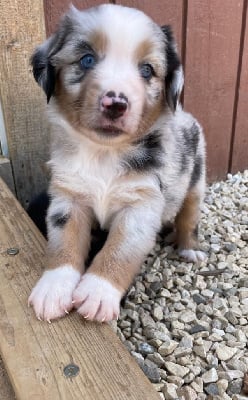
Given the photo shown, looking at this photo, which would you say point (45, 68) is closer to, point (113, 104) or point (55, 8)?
point (113, 104)

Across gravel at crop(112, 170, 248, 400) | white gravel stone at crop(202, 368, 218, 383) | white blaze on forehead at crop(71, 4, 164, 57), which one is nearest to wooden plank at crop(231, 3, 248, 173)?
gravel at crop(112, 170, 248, 400)

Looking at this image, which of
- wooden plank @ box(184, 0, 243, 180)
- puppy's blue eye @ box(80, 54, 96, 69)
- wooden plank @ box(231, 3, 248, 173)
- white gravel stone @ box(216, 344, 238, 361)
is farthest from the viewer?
wooden plank @ box(231, 3, 248, 173)

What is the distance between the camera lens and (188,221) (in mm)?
2990

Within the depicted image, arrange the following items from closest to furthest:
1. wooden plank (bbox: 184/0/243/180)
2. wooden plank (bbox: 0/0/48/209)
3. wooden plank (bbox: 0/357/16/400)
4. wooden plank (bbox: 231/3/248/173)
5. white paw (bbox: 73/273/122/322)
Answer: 1. wooden plank (bbox: 0/357/16/400)
2. white paw (bbox: 73/273/122/322)
3. wooden plank (bbox: 0/0/48/209)
4. wooden plank (bbox: 184/0/243/180)
5. wooden plank (bbox: 231/3/248/173)

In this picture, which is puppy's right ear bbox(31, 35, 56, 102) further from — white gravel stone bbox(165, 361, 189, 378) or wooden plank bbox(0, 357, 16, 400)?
white gravel stone bbox(165, 361, 189, 378)

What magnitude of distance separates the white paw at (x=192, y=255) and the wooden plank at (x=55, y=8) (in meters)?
1.64

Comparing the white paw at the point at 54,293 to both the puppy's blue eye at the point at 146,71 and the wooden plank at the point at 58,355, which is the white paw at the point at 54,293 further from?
the puppy's blue eye at the point at 146,71

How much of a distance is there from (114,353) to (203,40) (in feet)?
8.53

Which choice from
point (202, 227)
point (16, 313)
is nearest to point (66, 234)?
point (16, 313)

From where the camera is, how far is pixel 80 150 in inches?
87.8

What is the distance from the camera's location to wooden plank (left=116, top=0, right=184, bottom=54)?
312cm

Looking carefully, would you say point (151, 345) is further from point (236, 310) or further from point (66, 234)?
point (66, 234)

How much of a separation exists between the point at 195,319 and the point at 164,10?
2077 mm

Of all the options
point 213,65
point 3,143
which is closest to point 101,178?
point 3,143
